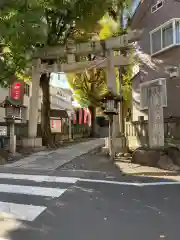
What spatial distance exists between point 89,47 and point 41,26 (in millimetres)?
6411

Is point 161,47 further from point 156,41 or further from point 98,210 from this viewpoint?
point 98,210

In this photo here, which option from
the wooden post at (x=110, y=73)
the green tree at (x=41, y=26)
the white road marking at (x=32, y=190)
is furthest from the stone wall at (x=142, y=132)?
the white road marking at (x=32, y=190)

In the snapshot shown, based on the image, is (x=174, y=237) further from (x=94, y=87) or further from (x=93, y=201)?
(x=94, y=87)

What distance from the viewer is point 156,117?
12.3 metres

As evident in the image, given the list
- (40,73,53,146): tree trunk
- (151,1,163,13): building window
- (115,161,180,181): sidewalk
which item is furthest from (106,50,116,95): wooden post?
(40,73,53,146): tree trunk

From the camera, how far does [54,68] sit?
61.0 ft

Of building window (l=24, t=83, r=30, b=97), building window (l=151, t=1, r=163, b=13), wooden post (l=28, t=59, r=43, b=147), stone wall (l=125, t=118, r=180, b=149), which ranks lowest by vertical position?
stone wall (l=125, t=118, r=180, b=149)

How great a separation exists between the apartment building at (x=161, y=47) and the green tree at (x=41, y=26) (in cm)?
241

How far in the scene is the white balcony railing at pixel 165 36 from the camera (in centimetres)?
1402

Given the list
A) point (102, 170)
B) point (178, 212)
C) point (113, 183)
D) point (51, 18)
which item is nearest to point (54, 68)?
point (51, 18)

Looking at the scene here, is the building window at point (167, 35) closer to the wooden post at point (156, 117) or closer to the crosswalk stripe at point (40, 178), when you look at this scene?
the wooden post at point (156, 117)

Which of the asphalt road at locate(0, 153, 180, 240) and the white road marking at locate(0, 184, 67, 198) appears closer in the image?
the asphalt road at locate(0, 153, 180, 240)

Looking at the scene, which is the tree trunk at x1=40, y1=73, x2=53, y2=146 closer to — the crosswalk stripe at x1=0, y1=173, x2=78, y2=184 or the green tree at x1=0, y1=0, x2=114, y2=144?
the green tree at x1=0, y1=0, x2=114, y2=144

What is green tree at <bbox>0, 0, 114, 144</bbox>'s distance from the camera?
8.06m
